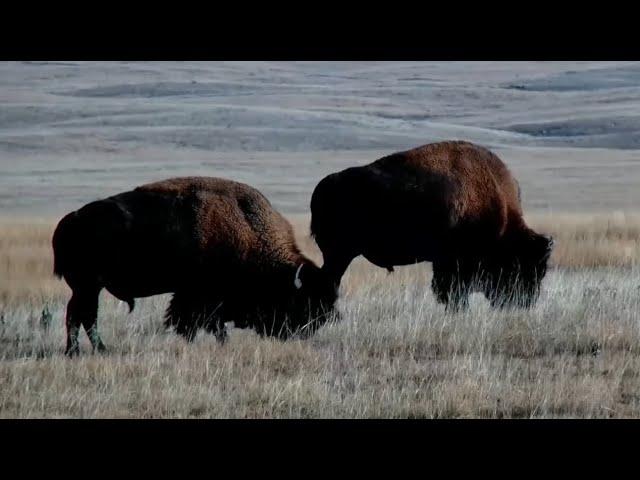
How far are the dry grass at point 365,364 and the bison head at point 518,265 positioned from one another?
0.23 m

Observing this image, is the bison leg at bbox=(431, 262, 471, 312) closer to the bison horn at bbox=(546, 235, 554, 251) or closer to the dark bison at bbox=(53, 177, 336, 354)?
the bison horn at bbox=(546, 235, 554, 251)

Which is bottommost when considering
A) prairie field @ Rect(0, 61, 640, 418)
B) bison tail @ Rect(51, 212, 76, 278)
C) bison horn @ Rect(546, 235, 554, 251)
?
prairie field @ Rect(0, 61, 640, 418)

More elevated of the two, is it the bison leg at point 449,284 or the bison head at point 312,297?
the bison head at point 312,297

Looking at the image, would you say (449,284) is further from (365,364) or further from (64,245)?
(64,245)

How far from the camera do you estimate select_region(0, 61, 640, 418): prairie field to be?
746 centimetres

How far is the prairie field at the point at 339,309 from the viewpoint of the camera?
24.5 ft

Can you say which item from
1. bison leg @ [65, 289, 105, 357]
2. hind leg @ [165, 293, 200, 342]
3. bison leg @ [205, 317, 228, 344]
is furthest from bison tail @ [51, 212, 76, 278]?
bison leg @ [205, 317, 228, 344]

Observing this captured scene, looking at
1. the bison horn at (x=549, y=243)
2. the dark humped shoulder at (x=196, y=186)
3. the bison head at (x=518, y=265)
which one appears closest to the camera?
the dark humped shoulder at (x=196, y=186)

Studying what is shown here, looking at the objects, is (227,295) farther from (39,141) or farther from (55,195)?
(39,141)

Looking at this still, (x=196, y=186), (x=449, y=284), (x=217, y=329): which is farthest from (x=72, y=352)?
(x=449, y=284)

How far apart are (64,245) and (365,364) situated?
8.39 feet

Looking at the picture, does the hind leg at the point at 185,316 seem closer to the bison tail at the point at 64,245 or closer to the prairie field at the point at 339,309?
the prairie field at the point at 339,309

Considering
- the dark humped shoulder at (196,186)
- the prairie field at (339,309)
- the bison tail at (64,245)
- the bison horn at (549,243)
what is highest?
the dark humped shoulder at (196,186)

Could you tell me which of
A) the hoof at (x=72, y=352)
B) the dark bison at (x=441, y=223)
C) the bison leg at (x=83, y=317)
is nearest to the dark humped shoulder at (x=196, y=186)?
the bison leg at (x=83, y=317)
